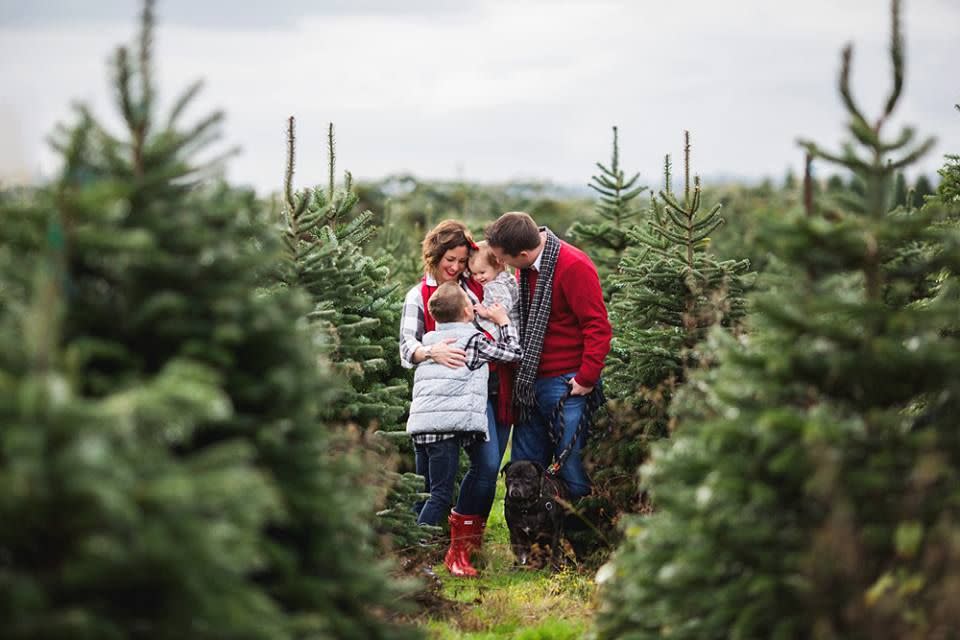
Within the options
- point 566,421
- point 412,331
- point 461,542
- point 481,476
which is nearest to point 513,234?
point 412,331

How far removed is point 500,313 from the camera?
24.2 ft

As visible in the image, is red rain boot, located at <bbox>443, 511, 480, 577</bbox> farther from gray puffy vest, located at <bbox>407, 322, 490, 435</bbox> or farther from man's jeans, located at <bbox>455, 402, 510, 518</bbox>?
gray puffy vest, located at <bbox>407, 322, 490, 435</bbox>

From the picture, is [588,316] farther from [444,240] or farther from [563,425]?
[444,240]

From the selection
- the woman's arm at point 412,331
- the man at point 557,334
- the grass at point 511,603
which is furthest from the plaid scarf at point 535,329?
the grass at point 511,603

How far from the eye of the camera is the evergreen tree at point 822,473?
12.4ft

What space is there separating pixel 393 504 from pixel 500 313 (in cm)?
155

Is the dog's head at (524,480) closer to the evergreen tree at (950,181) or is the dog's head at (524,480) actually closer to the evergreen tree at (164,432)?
the evergreen tree at (164,432)

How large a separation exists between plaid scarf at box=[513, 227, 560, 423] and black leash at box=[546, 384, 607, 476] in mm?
207

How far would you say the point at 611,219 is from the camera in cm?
1243

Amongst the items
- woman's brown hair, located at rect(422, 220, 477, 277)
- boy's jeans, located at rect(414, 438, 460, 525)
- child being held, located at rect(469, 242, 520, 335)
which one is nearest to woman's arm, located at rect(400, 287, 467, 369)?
woman's brown hair, located at rect(422, 220, 477, 277)

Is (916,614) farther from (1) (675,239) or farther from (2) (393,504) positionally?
(1) (675,239)

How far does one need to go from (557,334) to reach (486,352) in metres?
0.77

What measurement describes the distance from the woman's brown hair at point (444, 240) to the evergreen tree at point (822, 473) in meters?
3.02

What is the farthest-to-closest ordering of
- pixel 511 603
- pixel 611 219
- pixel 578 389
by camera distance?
pixel 611 219 → pixel 578 389 → pixel 511 603
